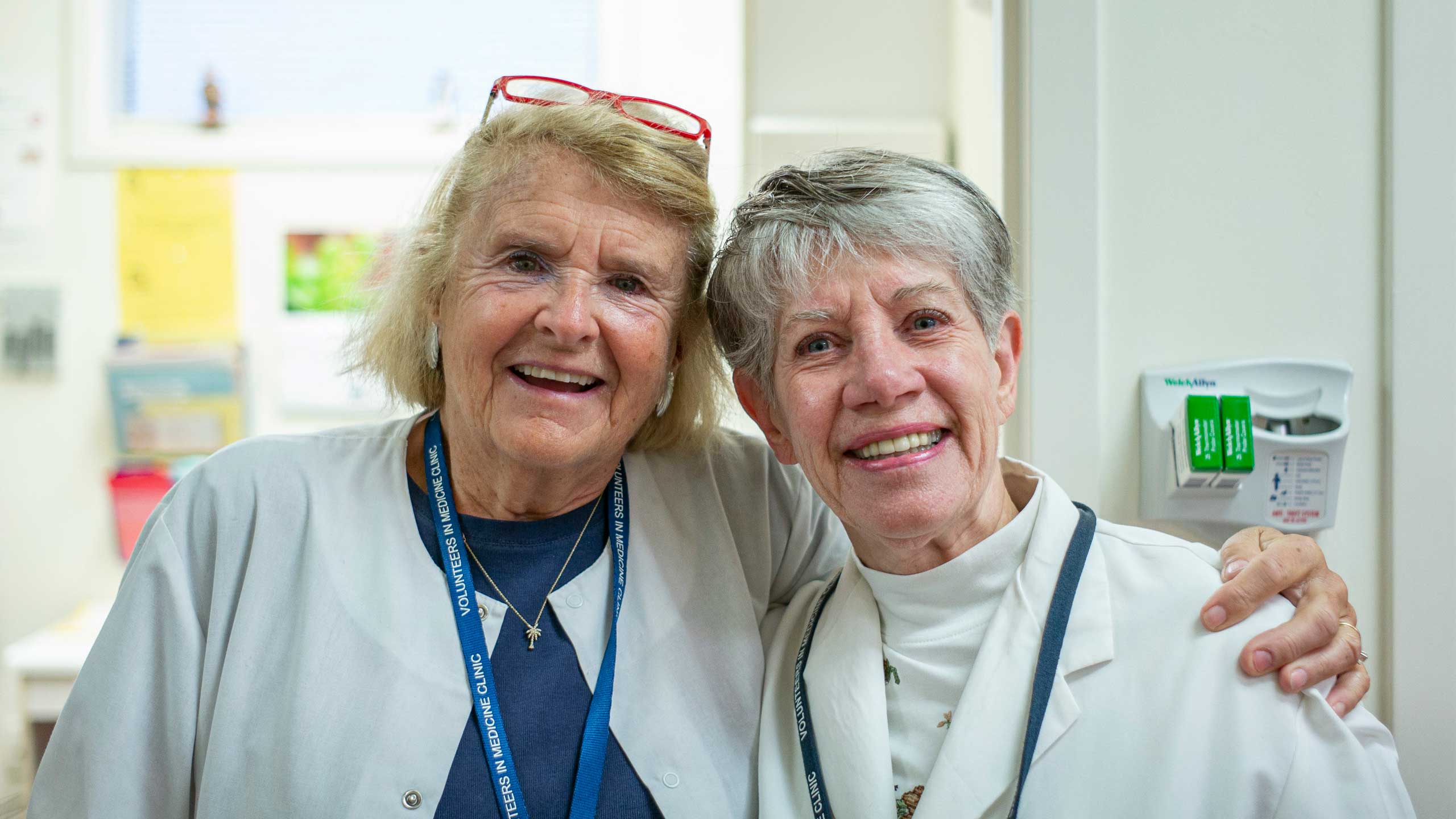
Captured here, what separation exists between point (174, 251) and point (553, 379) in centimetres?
240

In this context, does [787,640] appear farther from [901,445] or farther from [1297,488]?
[1297,488]

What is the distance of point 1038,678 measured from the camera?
3.56 feet

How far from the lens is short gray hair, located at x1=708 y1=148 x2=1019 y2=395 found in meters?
1.16

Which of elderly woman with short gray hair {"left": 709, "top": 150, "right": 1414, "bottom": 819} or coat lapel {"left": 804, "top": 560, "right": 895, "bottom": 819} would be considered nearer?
elderly woman with short gray hair {"left": 709, "top": 150, "right": 1414, "bottom": 819}

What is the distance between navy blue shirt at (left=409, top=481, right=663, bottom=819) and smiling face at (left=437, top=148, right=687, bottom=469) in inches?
5.1

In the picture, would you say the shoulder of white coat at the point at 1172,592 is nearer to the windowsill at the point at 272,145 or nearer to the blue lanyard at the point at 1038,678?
the blue lanyard at the point at 1038,678

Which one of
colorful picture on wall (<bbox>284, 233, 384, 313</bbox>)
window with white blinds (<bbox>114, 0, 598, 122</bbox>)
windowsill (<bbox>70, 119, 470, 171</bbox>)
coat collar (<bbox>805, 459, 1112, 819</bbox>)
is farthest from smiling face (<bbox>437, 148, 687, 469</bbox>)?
window with white blinds (<bbox>114, 0, 598, 122</bbox>)

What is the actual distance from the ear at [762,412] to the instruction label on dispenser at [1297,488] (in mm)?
721

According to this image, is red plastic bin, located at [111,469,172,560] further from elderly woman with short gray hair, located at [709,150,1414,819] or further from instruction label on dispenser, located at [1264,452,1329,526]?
instruction label on dispenser, located at [1264,452,1329,526]

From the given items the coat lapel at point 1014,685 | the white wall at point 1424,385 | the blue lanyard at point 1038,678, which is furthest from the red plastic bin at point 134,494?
the white wall at point 1424,385

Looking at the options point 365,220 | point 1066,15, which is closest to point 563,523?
point 1066,15

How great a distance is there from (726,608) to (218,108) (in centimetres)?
274

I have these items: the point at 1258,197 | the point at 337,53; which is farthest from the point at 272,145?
the point at 1258,197

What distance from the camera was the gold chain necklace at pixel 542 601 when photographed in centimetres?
127
